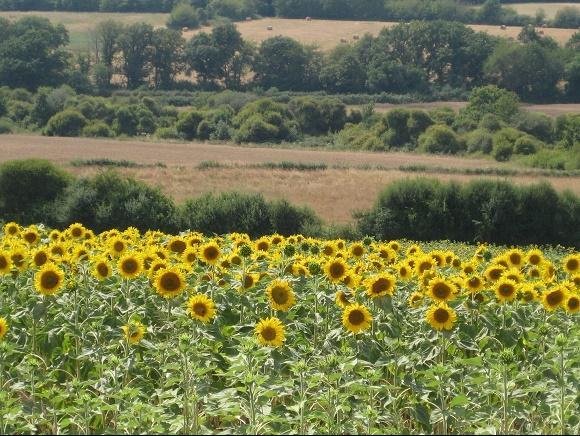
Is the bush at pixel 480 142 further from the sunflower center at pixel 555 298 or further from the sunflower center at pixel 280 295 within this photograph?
the sunflower center at pixel 280 295

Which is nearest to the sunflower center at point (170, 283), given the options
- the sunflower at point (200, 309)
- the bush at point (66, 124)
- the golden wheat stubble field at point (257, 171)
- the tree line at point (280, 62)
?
the sunflower at point (200, 309)

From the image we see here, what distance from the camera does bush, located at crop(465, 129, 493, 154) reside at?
251ft

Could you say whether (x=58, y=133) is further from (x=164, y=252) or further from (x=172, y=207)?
(x=164, y=252)

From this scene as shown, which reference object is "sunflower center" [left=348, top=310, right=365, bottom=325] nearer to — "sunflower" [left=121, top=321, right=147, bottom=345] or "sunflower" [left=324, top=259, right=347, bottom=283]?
"sunflower" [left=324, top=259, right=347, bottom=283]

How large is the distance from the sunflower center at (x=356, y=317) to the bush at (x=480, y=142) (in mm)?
70802

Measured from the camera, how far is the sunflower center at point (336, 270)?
26.2 ft

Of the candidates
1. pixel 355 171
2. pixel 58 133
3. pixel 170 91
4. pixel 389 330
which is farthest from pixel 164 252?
pixel 170 91

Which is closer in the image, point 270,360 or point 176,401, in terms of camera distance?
point 176,401

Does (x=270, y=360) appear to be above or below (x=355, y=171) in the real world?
above

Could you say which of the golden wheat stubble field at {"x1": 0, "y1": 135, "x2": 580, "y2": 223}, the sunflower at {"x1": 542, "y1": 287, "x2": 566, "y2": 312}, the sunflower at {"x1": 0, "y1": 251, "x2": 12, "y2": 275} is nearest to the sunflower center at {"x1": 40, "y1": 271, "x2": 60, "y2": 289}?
the sunflower at {"x1": 0, "y1": 251, "x2": 12, "y2": 275}

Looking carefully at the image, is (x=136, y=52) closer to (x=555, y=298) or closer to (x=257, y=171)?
(x=257, y=171)

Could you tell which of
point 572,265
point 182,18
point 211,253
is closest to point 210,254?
point 211,253

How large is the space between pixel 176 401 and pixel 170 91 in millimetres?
100543

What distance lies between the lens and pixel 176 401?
625 centimetres
